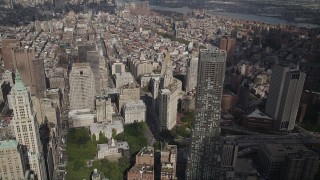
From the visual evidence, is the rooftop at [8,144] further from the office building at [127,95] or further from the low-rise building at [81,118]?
the office building at [127,95]

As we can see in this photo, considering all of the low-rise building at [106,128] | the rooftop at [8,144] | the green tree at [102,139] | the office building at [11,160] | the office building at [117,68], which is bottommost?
the green tree at [102,139]

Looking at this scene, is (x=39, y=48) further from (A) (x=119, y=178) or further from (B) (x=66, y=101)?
(A) (x=119, y=178)

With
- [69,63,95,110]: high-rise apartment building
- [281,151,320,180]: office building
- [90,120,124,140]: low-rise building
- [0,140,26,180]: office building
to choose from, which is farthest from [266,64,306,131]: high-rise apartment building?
[0,140,26,180]: office building

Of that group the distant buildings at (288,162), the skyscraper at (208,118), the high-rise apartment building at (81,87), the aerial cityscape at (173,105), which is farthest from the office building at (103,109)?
the distant buildings at (288,162)

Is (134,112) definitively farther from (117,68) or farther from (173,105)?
(117,68)

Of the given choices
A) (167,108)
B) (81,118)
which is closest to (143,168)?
(167,108)

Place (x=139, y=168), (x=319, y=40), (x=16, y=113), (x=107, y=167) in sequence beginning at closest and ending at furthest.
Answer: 1. (x=16, y=113)
2. (x=139, y=168)
3. (x=107, y=167)
4. (x=319, y=40)

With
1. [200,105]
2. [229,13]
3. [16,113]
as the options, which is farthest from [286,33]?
[16,113]
